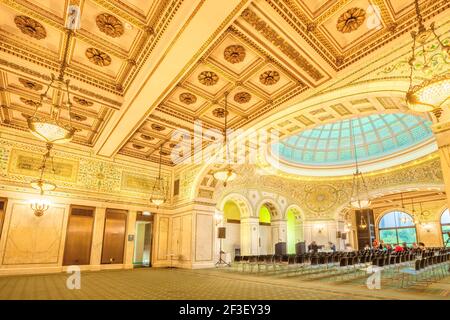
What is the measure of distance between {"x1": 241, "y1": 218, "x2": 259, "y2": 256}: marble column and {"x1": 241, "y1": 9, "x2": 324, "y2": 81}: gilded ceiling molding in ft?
35.6

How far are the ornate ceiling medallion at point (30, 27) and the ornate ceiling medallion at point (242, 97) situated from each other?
4.50 metres

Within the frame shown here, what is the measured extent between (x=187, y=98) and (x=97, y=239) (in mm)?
7101

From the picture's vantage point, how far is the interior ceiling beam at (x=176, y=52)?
14.2ft

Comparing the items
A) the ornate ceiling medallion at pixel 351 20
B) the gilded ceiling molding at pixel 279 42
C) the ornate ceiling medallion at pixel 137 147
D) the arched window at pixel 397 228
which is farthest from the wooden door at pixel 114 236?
the arched window at pixel 397 228

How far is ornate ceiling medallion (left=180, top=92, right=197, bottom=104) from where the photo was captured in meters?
7.24

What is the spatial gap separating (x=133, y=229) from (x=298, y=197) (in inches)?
444

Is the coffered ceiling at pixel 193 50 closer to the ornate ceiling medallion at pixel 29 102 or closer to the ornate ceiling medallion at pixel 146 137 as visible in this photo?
the ornate ceiling medallion at pixel 29 102

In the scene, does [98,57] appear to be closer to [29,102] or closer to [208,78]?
[208,78]

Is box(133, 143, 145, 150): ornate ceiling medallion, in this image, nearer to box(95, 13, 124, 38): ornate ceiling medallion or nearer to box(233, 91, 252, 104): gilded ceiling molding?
box(233, 91, 252, 104): gilded ceiling molding

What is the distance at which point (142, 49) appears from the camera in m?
5.60

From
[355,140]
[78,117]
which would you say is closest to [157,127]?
[78,117]

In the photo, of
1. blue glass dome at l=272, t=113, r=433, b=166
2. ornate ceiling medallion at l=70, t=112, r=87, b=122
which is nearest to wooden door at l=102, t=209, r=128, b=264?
ornate ceiling medallion at l=70, t=112, r=87, b=122

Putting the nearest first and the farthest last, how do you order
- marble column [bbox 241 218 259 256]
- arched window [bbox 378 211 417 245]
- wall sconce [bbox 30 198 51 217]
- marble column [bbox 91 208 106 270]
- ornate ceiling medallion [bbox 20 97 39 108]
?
ornate ceiling medallion [bbox 20 97 39 108] → wall sconce [bbox 30 198 51 217] → marble column [bbox 91 208 106 270] → marble column [bbox 241 218 259 256] → arched window [bbox 378 211 417 245]
